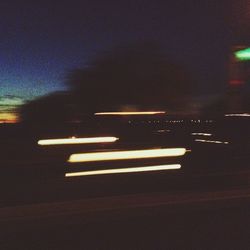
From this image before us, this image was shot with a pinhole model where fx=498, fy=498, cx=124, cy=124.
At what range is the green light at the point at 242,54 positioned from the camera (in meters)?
11.4

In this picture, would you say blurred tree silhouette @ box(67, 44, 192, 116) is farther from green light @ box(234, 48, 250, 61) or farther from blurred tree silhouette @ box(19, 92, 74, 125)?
green light @ box(234, 48, 250, 61)

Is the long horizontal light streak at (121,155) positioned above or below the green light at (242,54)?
below

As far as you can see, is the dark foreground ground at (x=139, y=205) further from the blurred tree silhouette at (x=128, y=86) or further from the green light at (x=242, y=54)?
the blurred tree silhouette at (x=128, y=86)

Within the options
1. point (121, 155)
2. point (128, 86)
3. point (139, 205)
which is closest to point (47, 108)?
point (128, 86)

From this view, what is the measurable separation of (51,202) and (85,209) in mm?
1022

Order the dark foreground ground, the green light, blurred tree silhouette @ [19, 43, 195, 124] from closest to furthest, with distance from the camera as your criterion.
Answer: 1. the dark foreground ground
2. the green light
3. blurred tree silhouette @ [19, 43, 195, 124]

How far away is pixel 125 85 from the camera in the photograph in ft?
160

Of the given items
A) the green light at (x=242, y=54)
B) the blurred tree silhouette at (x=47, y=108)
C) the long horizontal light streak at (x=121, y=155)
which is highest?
the green light at (x=242, y=54)

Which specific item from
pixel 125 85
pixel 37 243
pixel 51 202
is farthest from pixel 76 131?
pixel 125 85

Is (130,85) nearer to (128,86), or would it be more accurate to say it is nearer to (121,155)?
(128,86)

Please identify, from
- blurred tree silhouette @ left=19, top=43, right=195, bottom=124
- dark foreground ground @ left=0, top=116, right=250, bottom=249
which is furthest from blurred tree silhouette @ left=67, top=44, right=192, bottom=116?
dark foreground ground @ left=0, top=116, right=250, bottom=249

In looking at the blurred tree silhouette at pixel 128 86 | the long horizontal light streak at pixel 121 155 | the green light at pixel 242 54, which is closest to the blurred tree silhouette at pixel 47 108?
the blurred tree silhouette at pixel 128 86

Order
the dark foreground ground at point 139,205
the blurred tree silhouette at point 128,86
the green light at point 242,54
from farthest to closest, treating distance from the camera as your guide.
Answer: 1. the blurred tree silhouette at point 128,86
2. the green light at point 242,54
3. the dark foreground ground at point 139,205

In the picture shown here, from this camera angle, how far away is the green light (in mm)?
Answer: 11445
